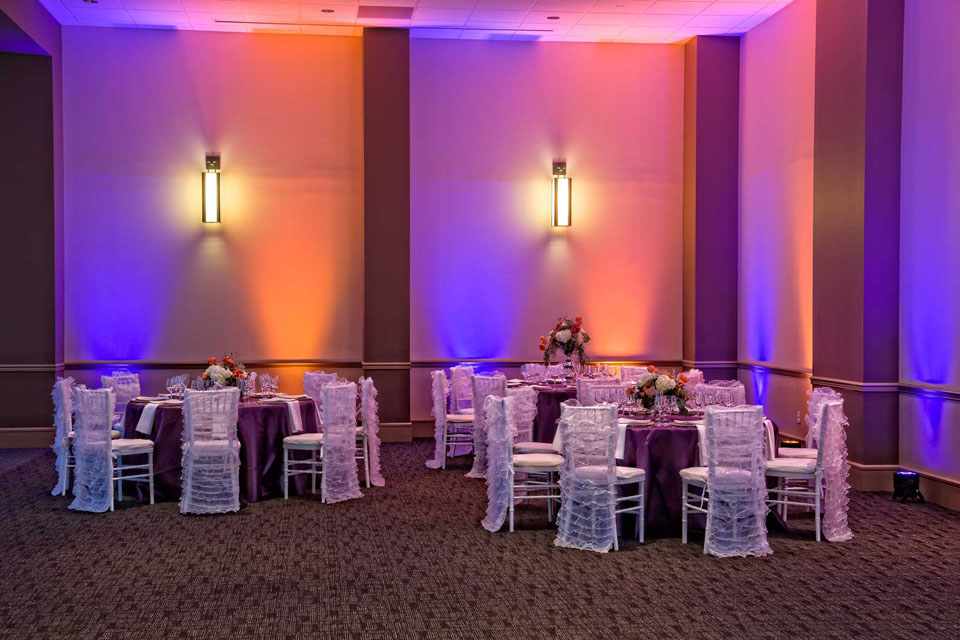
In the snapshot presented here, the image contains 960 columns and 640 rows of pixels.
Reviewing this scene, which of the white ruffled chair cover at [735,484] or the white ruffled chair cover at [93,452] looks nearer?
the white ruffled chair cover at [735,484]

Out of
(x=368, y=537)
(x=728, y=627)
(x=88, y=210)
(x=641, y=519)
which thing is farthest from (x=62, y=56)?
(x=728, y=627)

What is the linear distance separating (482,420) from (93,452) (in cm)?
330

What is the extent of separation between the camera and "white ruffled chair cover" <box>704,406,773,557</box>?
5664 millimetres

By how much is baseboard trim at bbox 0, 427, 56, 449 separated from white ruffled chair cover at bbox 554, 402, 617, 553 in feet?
22.0

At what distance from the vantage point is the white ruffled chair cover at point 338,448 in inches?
288

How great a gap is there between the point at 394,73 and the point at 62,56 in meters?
3.78

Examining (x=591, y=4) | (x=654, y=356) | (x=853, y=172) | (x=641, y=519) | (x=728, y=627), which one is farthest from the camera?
(x=654, y=356)

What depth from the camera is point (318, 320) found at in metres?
10.7

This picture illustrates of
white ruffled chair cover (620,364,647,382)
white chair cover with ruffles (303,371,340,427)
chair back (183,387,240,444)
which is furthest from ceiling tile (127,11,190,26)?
white ruffled chair cover (620,364,647,382)

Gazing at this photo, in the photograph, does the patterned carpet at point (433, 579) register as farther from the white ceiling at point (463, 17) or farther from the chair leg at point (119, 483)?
the white ceiling at point (463, 17)

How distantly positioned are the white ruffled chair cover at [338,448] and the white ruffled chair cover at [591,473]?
2.19 m

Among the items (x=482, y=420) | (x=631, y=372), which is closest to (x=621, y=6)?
(x=631, y=372)

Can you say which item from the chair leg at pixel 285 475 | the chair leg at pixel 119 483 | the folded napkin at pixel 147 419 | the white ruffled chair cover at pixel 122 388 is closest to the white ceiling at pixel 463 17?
the white ruffled chair cover at pixel 122 388

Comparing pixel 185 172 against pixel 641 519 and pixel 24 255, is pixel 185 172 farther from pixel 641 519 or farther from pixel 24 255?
pixel 641 519
